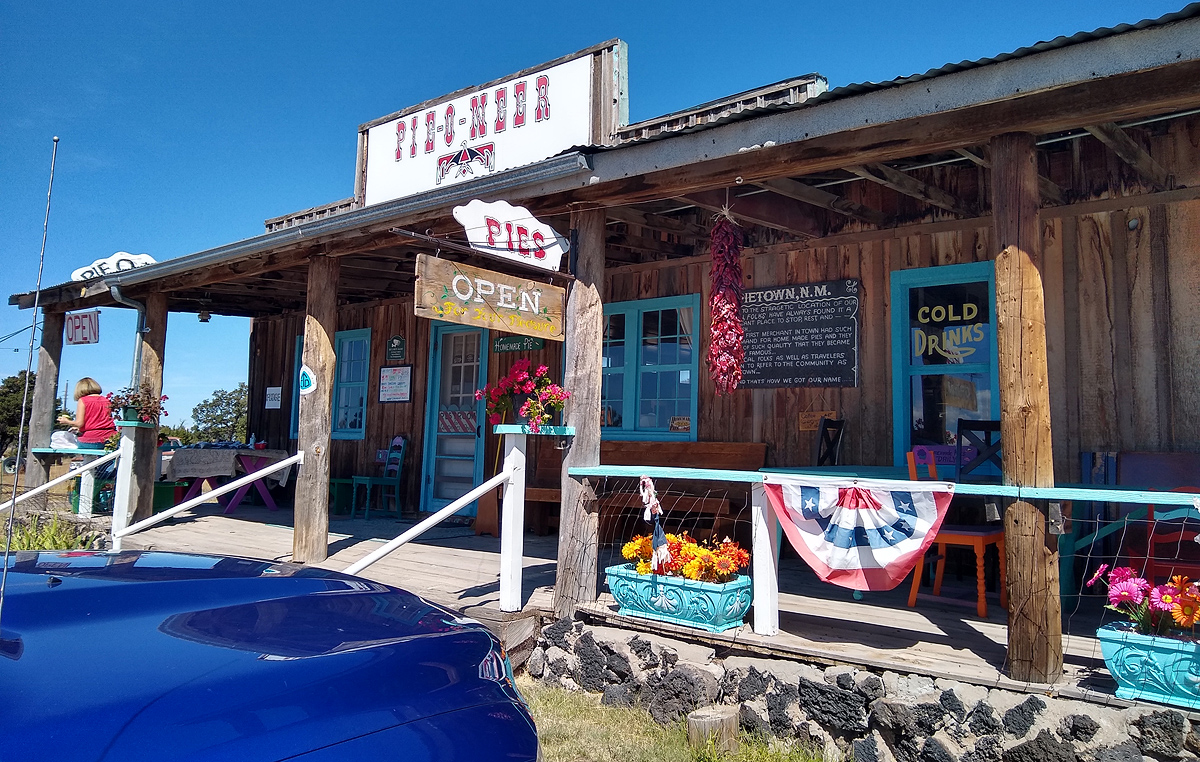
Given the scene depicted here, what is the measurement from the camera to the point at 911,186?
585 cm

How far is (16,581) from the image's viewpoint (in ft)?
6.83

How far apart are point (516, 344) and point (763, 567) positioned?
5.47m

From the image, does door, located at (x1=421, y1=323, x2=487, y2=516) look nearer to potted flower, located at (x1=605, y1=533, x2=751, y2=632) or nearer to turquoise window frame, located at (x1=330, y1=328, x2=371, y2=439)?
turquoise window frame, located at (x1=330, y1=328, x2=371, y2=439)

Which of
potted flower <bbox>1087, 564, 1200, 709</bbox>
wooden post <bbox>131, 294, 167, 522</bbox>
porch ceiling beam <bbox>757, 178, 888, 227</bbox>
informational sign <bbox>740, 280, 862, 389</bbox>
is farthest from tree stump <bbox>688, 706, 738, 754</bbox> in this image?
wooden post <bbox>131, 294, 167, 522</bbox>

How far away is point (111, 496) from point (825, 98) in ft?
31.5

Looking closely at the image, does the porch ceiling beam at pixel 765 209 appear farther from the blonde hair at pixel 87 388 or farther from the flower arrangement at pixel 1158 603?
the blonde hair at pixel 87 388

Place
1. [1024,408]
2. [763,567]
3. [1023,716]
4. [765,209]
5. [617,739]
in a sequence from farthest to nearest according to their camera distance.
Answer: [765,209], [763,567], [617,739], [1024,408], [1023,716]

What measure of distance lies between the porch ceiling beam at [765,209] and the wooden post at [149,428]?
6151 mm

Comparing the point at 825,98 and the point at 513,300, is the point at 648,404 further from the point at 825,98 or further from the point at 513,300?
the point at 825,98

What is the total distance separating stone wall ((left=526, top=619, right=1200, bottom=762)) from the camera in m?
3.38

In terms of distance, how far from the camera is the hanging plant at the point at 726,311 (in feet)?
17.8

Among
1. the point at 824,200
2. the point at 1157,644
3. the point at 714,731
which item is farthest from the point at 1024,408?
the point at 824,200

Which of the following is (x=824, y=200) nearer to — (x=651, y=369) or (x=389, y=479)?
→ (x=651, y=369)

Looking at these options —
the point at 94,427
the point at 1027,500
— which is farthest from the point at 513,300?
the point at 94,427
